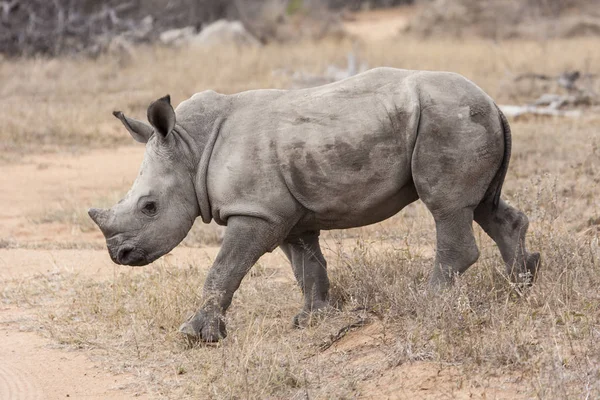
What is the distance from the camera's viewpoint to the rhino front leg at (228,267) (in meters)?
5.44

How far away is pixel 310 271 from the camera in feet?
19.9

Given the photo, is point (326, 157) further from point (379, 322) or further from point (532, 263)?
point (532, 263)

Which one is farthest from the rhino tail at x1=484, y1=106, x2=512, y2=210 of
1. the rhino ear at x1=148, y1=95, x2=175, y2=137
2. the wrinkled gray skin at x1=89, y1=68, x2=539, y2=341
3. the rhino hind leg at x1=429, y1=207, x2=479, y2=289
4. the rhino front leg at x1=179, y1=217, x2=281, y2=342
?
the rhino ear at x1=148, y1=95, x2=175, y2=137

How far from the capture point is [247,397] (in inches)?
182

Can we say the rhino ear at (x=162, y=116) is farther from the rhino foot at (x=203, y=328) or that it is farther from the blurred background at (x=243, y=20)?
the blurred background at (x=243, y=20)

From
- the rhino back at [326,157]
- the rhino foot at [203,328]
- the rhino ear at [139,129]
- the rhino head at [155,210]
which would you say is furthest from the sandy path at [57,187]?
the rhino back at [326,157]

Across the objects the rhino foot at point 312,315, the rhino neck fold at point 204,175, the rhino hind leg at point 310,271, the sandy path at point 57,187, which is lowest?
the sandy path at point 57,187

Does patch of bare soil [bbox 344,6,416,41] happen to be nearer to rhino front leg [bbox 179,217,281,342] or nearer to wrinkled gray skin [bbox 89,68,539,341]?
wrinkled gray skin [bbox 89,68,539,341]

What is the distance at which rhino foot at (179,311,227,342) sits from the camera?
551 centimetres

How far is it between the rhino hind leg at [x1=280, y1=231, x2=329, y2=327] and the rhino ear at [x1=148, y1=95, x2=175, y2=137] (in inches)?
42.8

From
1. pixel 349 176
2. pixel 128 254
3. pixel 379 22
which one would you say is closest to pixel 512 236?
pixel 349 176

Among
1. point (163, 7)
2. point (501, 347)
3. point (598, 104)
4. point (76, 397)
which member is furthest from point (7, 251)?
point (163, 7)

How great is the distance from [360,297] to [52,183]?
22.0ft

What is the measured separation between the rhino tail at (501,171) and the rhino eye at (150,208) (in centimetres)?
201
